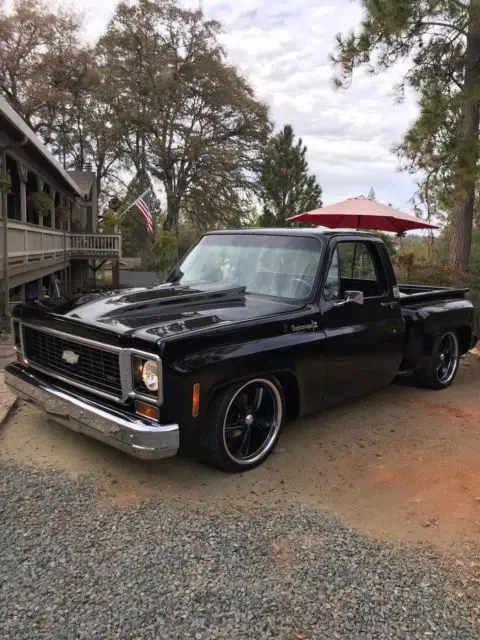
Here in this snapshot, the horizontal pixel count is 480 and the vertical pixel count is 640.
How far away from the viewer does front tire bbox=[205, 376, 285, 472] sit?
11.6 ft

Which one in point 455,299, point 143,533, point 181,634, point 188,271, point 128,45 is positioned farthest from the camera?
point 128,45

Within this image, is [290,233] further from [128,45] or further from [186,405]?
[128,45]

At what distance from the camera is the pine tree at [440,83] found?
966 cm

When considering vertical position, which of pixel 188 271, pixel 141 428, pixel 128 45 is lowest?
pixel 141 428

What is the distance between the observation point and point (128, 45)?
3438 centimetres

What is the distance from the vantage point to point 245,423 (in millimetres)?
3854

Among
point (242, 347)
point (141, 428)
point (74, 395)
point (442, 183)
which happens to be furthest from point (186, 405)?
point (442, 183)

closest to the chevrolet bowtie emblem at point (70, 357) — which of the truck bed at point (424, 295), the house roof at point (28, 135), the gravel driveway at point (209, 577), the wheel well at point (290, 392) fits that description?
the gravel driveway at point (209, 577)

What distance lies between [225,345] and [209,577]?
1427 mm

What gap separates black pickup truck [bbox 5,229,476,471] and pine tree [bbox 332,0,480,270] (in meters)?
5.68

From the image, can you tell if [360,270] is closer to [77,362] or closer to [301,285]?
[301,285]

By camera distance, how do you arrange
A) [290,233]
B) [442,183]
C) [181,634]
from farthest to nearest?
1. [442,183]
2. [290,233]
3. [181,634]

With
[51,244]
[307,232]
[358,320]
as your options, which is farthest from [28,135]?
[358,320]

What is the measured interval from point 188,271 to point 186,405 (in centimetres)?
218
